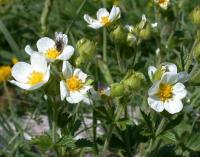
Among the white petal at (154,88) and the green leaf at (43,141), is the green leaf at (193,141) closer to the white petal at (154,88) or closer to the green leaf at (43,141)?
the white petal at (154,88)

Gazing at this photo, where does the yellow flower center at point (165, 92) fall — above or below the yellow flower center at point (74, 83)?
below

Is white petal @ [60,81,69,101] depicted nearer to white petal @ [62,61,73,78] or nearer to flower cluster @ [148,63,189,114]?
white petal @ [62,61,73,78]

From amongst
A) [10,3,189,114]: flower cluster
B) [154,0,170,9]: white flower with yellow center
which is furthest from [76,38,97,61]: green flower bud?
[154,0,170,9]: white flower with yellow center

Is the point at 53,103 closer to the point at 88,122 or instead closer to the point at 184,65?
the point at 184,65

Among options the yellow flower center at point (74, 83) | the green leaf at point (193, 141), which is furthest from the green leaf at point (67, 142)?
the green leaf at point (193, 141)

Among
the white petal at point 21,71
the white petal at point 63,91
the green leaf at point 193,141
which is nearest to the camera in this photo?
the white petal at point 63,91

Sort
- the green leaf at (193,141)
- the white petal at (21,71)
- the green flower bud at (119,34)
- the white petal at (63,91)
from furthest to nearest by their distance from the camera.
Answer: the green leaf at (193,141) → the green flower bud at (119,34) → the white petal at (21,71) → the white petal at (63,91)

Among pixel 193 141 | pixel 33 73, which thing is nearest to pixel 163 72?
pixel 33 73

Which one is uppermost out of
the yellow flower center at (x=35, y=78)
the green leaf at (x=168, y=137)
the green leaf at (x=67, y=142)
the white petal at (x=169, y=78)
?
the yellow flower center at (x=35, y=78)
